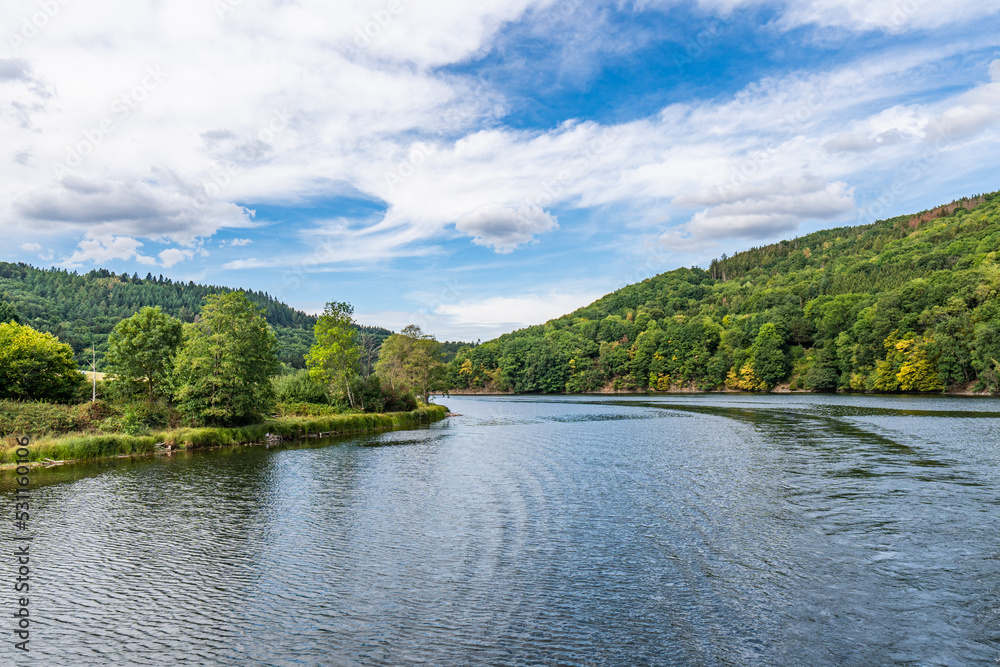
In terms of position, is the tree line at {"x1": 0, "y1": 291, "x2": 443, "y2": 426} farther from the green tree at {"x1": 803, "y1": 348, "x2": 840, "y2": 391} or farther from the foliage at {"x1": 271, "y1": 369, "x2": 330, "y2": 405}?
the green tree at {"x1": 803, "y1": 348, "x2": 840, "y2": 391}

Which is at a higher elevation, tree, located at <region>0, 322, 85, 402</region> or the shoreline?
tree, located at <region>0, 322, 85, 402</region>

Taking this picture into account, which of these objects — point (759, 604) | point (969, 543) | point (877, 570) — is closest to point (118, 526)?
point (759, 604)

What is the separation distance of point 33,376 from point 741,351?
469 ft

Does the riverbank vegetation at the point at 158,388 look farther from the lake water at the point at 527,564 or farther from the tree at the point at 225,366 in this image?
the lake water at the point at 527,564

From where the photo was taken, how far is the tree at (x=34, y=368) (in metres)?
44.5

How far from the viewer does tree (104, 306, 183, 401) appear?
4903 centimetres

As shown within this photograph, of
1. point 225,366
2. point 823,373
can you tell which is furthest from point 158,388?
point 823,373

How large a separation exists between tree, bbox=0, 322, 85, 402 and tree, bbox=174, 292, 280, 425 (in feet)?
28.7

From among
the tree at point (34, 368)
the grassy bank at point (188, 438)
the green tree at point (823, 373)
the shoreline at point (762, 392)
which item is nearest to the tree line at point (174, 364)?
the tree at point (34, 368)

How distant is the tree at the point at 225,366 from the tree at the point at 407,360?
25873 millimetres

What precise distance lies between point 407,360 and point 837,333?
102483 millimetres

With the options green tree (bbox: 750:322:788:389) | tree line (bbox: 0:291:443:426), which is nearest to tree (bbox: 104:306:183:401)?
tree line (bbox: 0:291:443:426)

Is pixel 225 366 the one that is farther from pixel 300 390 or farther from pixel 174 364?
pixel 300 390

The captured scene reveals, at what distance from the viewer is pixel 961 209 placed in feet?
579
